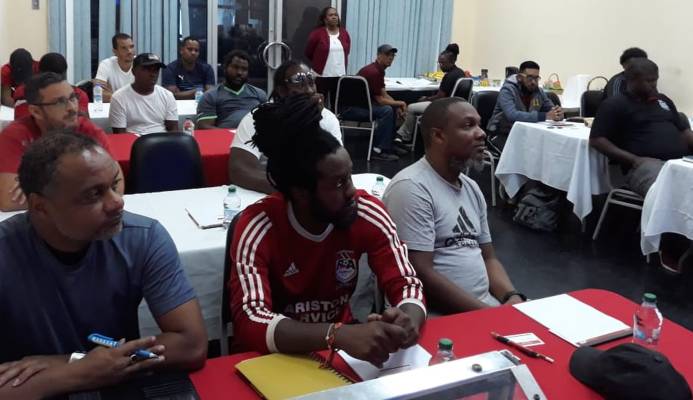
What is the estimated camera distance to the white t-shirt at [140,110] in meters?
4.39

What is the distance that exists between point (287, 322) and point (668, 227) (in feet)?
10.4

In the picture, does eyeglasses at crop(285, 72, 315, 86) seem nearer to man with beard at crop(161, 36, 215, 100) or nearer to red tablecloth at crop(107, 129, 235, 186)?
red tablecloth at crop(107, 129, 235, 186)

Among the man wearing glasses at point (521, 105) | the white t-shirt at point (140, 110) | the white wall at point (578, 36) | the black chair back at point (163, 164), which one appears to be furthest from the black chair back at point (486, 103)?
the black chair back at point (163, 164)

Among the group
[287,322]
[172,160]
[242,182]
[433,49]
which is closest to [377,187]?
[242,182]

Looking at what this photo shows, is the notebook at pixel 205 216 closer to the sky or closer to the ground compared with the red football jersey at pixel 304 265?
closer to the ground

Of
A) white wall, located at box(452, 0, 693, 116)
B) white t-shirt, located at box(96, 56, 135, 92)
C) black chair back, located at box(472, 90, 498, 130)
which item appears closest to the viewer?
white t-shirt, located at box(96, 56, 135, 92)

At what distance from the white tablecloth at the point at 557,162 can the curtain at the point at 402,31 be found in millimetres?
3868

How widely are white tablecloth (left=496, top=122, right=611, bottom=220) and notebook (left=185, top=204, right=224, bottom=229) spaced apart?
2.89 m

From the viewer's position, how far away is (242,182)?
9.58 ft

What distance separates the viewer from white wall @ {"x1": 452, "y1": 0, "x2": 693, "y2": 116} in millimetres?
6582

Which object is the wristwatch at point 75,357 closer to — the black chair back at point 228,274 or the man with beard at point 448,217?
the black chair back at point 228,274

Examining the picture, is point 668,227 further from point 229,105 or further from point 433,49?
point 433,49

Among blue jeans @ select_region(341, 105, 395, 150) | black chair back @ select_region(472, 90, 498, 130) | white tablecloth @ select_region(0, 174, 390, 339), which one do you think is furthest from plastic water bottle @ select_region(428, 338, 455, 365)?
blue jeans @ select_region(341, 105, 395, 150)

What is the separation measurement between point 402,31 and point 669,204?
5500mm
